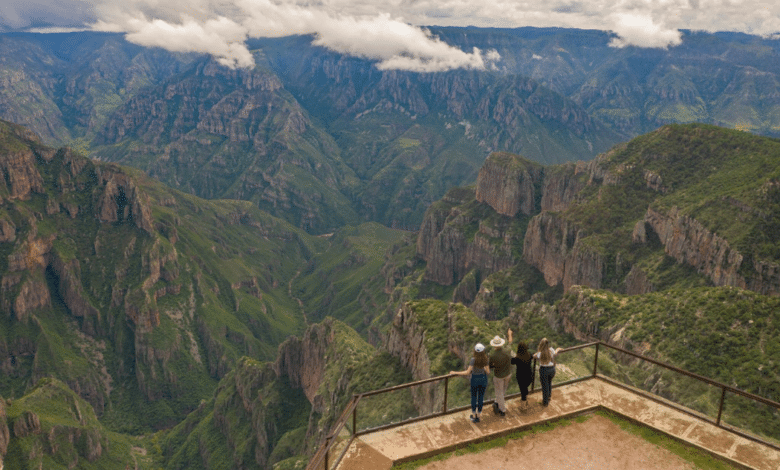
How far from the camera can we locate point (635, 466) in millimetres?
30984

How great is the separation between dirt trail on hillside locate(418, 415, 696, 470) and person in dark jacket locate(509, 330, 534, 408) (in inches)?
122

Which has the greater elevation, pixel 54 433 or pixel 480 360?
pixel 480 360

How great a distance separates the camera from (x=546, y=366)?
34.7m

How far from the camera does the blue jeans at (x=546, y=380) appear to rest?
34.9m

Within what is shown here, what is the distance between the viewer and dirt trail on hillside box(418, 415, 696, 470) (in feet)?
101

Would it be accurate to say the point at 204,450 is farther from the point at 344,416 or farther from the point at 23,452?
the point at 344,416

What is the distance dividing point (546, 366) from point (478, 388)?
15.6ft

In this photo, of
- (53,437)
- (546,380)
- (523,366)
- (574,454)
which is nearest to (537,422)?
(546,380)

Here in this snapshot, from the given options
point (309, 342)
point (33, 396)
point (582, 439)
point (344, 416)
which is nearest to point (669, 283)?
point (309, 342)

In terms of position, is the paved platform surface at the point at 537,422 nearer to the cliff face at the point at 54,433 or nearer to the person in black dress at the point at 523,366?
the person in black dress at the point at 523,366

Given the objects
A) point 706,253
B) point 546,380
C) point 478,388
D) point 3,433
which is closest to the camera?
point 478,388

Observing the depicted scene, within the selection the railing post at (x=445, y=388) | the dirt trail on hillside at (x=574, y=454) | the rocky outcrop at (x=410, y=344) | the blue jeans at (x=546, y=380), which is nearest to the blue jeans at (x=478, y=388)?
the railing post at (x=445, y=388)

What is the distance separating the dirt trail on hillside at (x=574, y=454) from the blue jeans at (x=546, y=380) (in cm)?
218

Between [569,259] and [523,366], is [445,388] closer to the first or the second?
[523,366]
